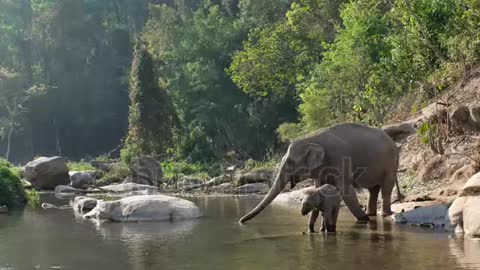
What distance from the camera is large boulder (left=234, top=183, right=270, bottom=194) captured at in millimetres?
27750

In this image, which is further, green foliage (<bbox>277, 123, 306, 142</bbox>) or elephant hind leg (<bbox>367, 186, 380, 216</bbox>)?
green foliage (<bbox>277, 123, 306, 142</bbox>)

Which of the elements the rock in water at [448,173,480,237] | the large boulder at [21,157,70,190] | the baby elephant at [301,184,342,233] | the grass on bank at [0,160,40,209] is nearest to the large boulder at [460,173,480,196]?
the rock in water at [448,173,480,237]

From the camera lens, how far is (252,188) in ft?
91.7

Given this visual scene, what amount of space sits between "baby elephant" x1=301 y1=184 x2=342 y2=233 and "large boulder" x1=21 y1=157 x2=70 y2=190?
19.4 m

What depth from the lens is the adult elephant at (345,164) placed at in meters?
15.0

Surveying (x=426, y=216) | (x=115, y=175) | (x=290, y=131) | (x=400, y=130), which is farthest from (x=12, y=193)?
(x=290, y=131)

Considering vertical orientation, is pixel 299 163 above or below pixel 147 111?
below

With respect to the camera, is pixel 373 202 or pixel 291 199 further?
pixel 291 199

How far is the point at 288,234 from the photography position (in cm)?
1375

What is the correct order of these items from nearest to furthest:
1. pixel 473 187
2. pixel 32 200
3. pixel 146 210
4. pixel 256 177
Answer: pixel 473 187 < pixel 146 210 < pixel 32 200 < pixel 256 177

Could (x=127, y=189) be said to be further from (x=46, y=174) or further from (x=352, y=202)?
(x=352, y=202)

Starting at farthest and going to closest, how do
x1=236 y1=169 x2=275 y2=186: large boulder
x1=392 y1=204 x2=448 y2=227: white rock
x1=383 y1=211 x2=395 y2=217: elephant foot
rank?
1. x1=236 y1=169 x2=275 y2=186: large boulder
2. x1=383 y1=211 x2=395 y2=217: elephant foot
3. x1=392 y1=204 x2=448 y2=227: white rock

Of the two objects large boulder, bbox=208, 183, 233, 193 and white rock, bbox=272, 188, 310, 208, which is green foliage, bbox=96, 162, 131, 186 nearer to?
large boulder, bbox=208, 183, 233, 193

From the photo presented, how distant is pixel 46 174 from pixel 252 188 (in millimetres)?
9031
